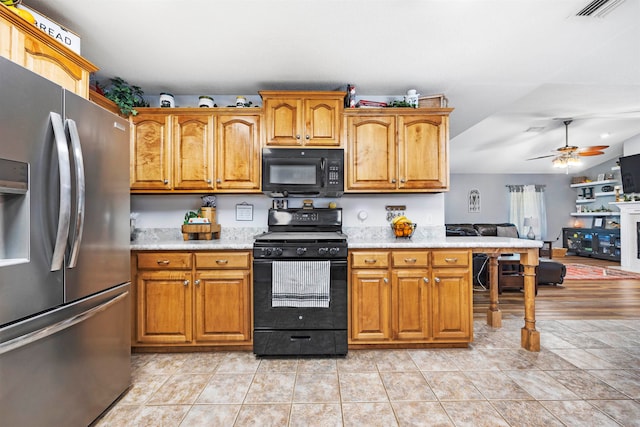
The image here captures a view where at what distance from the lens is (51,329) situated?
134cm

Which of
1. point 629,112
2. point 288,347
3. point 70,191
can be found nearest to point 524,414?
point 288,347

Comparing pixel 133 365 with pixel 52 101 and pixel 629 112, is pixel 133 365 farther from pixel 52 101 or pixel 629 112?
pixel 629 112

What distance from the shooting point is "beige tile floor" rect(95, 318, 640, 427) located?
1.72 meters

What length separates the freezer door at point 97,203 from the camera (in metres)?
1.43

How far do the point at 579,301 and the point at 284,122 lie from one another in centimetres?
443

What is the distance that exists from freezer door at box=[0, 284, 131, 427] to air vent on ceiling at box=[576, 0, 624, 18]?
3386 millimetres

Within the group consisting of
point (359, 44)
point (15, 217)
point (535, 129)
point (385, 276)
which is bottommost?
point (385, 276)

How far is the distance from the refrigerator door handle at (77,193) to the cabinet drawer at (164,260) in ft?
3.41

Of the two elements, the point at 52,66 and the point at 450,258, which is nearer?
the point at 52,66

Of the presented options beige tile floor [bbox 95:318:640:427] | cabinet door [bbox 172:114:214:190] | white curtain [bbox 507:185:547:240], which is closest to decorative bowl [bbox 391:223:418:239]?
beige tile floor [bbox 95:318:640:427]

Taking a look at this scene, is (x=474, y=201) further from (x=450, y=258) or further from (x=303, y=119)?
(x=303, y=119)

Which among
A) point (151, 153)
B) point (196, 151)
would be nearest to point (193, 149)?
point (196, 151)

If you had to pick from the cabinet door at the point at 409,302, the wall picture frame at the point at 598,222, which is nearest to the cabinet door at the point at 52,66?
the cabinet door at the point at 409,302

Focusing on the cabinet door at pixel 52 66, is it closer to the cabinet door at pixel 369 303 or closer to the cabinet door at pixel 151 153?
the cabinet door at pixel 151 153
